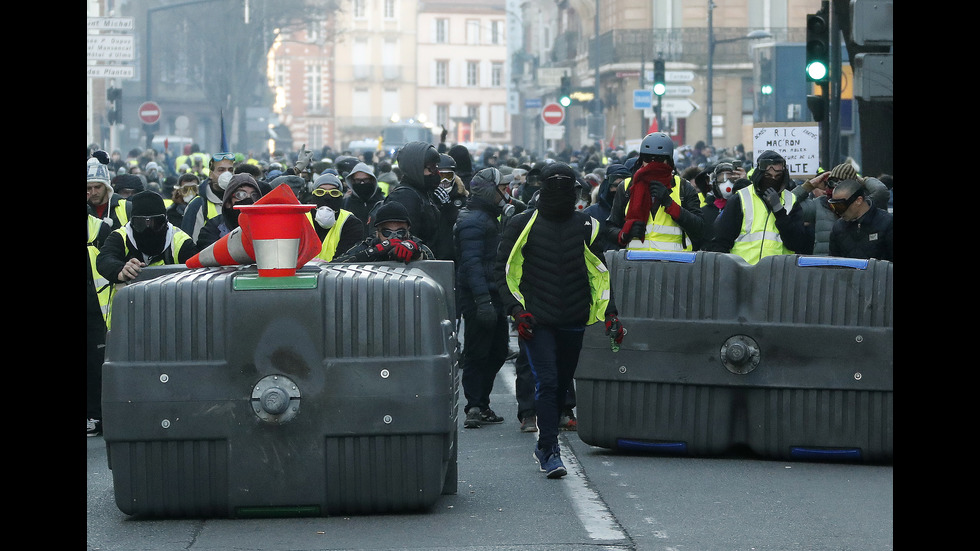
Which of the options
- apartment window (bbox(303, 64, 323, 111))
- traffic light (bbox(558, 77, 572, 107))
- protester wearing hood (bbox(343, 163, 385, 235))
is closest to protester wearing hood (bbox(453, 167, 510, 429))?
protester wearing hood (bbox(343, 163, 385, 235))

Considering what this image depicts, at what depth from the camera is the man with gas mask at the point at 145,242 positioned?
9.66m

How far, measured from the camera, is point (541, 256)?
28.3 feet

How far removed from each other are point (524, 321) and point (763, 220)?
2670mm

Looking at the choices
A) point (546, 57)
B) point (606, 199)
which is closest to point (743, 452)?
point (606, 199)

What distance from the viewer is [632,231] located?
1036cm

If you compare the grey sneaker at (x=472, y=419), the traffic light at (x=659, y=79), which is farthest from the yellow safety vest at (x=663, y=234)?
the traffic light at (x=659, y=79)

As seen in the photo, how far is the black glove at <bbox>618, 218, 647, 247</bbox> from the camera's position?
10352 mm

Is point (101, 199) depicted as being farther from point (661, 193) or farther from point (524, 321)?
point (524, 321)

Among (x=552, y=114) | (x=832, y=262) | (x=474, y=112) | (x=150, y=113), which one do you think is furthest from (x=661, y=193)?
(x=474, y=112)

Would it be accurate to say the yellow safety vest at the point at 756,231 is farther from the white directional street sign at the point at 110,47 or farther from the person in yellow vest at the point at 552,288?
the white directional street sign at the point at 110,47

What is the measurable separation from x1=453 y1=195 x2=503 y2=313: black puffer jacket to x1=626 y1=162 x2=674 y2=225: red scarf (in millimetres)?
876

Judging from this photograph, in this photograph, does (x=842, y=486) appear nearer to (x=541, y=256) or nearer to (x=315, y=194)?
(x=541, y=256)
